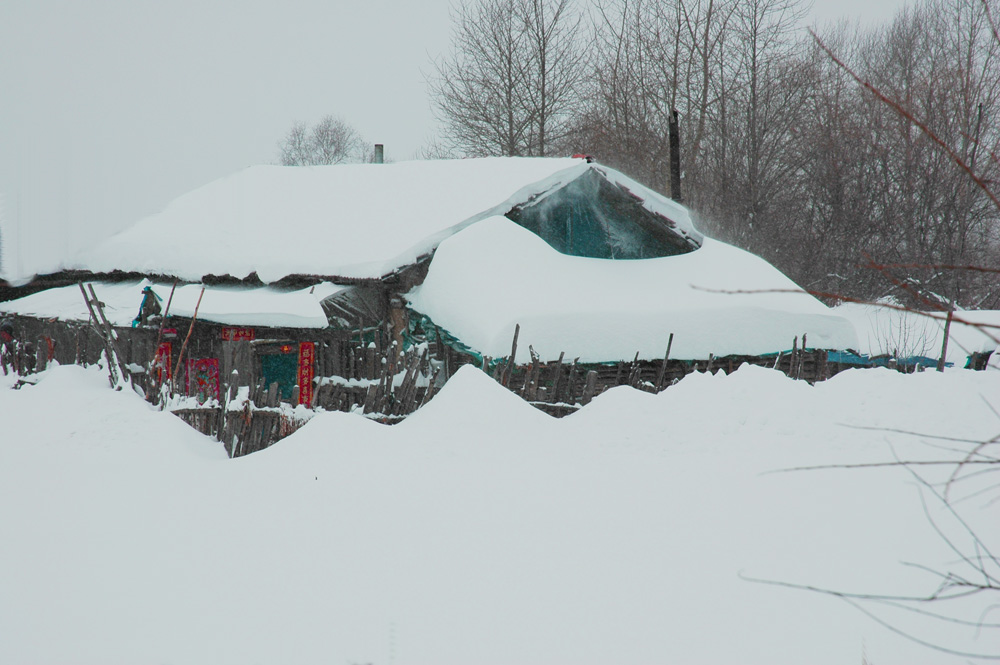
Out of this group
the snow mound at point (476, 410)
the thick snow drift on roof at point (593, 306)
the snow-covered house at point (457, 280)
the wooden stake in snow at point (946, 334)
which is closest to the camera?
the wooden stake in snow at point (946, 334)

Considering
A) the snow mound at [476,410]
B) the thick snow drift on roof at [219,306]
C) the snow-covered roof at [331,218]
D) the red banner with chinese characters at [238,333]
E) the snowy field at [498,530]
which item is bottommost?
the snowy field at [498,530]

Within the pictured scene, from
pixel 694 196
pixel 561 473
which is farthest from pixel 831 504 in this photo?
pixel 694 196

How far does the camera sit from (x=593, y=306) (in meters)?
11.4

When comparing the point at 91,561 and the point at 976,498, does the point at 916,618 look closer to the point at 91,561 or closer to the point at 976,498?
the point at 976,498

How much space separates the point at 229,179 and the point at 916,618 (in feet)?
64.6

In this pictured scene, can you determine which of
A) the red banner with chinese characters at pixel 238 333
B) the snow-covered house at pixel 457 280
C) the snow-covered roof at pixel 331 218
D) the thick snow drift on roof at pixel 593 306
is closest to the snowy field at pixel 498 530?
the snow-covered house at pixel 457 280

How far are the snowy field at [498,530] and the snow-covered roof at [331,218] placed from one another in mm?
6838

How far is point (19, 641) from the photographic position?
348cm

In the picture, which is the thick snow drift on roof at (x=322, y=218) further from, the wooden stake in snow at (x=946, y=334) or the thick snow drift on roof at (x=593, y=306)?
the wooden stake in snow at (x=946, y=334)

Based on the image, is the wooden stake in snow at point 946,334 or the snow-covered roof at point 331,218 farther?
the snow-covered roof at point 331,218

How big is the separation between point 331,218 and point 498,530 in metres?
12.4

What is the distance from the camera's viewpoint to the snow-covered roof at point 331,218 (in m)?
13.1

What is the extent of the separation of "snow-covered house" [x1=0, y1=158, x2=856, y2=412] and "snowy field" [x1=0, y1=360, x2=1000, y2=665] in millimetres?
2893

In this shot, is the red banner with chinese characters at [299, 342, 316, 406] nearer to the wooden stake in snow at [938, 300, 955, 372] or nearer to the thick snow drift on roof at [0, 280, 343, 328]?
the thick snow drift on roof at [0, 280, 343, 328]
